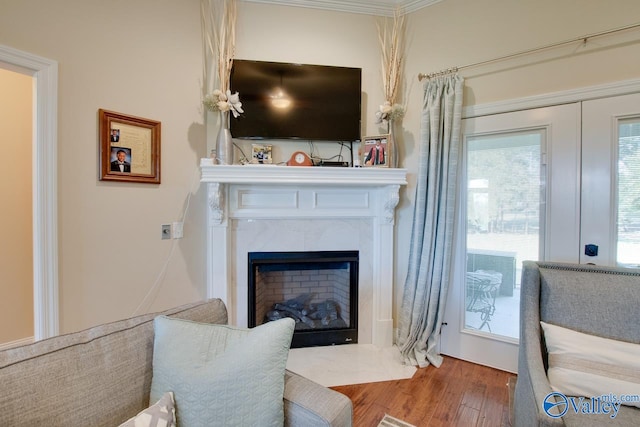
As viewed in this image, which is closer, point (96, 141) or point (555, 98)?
point (96, 141)

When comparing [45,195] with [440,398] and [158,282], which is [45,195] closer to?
[158,282]

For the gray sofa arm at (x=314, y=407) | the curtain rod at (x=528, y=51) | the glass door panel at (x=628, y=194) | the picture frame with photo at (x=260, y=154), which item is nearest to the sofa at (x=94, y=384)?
the gray sofa arm at (x=314, y=407)

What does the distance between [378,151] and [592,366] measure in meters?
1.81

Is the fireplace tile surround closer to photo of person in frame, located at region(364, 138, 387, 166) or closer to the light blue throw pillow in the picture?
photo of person in frame, located at region(364, 138, 387, 166)

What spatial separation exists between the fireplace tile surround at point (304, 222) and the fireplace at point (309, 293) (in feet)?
0.20

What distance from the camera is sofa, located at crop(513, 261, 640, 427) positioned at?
45.4 inches

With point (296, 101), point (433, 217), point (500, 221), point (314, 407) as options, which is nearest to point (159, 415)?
point (314, 407)

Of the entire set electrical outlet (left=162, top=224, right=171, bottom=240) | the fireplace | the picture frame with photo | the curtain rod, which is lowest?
the fireplace

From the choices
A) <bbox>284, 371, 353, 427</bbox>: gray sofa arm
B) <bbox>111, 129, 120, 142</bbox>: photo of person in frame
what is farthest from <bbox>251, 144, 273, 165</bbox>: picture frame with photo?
<bbox>284, 371, 353, 427</bbox>: gray sofa arm

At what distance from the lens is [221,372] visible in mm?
912

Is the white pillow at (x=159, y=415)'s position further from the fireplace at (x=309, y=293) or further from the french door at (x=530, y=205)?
the french door at (x=530, y=205)

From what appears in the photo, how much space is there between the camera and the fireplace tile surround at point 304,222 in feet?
7.47

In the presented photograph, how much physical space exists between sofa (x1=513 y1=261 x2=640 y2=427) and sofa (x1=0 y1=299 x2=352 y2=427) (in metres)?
0.83

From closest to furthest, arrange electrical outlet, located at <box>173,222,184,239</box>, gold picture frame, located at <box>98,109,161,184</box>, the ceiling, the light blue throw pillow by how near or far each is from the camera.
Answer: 1. the light blue throw pillow
2. gold picture frame, located at <box>98,109,161,184</box>
3. electrical outlet, located at <box>173,222,184,239</box>
4. the ceiling
